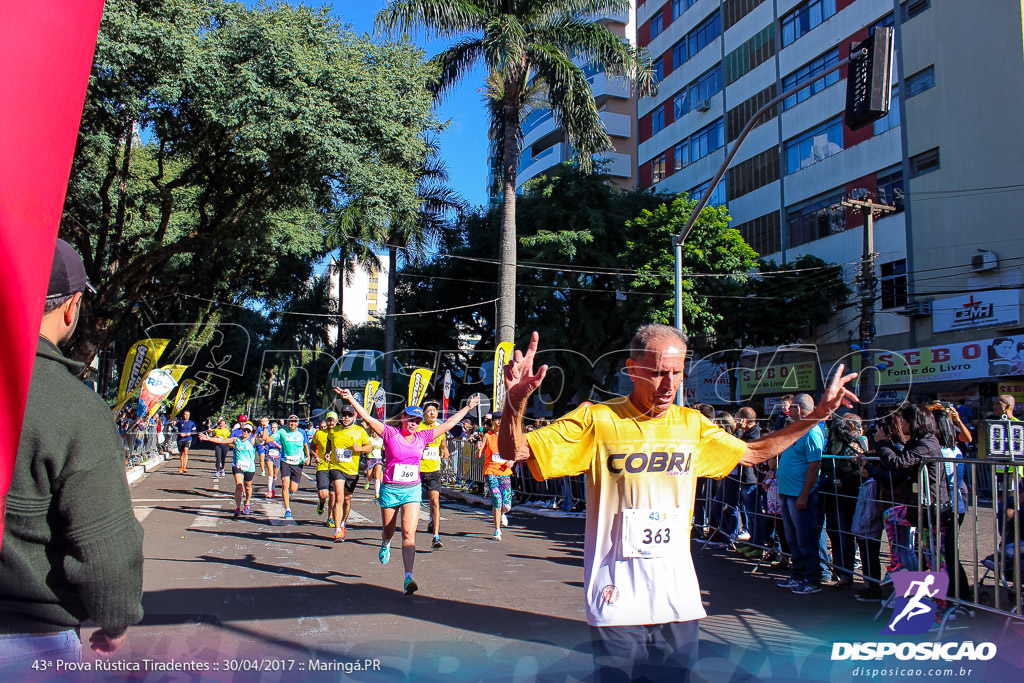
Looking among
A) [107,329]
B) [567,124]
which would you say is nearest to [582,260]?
[567,124]

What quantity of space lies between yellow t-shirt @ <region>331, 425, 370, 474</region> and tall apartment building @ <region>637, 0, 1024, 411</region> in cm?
1766

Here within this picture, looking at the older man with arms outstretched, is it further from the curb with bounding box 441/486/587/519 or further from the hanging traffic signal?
the curb with bounding box 441/486/587/519

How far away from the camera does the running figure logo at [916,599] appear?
19.2 feet

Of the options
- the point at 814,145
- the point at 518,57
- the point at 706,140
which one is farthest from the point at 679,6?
the point at 518,57

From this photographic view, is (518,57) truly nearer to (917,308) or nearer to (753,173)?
(917,308)

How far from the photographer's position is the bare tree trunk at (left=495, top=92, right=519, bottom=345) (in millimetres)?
18984

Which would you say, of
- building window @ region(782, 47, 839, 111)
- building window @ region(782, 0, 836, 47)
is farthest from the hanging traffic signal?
building window @ region(782, 0, 836, 47)

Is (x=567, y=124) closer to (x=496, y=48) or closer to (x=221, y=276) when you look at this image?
(x=496, y=48)

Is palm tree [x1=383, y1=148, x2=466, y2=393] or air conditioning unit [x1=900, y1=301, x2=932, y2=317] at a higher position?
palm tree [x1=383, y1=148, x2=466, y2=393]

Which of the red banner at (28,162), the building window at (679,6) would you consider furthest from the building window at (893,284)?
the red banner at (28,162)

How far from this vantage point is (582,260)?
1117 inches

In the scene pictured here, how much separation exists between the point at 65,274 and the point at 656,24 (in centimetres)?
4555

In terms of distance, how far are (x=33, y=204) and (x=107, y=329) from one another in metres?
21.6

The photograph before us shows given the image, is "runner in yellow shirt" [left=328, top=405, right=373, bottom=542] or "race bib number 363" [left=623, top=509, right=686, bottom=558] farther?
"runner in yellow shirt" [left=328, top=405, right=373, bottom=542]
